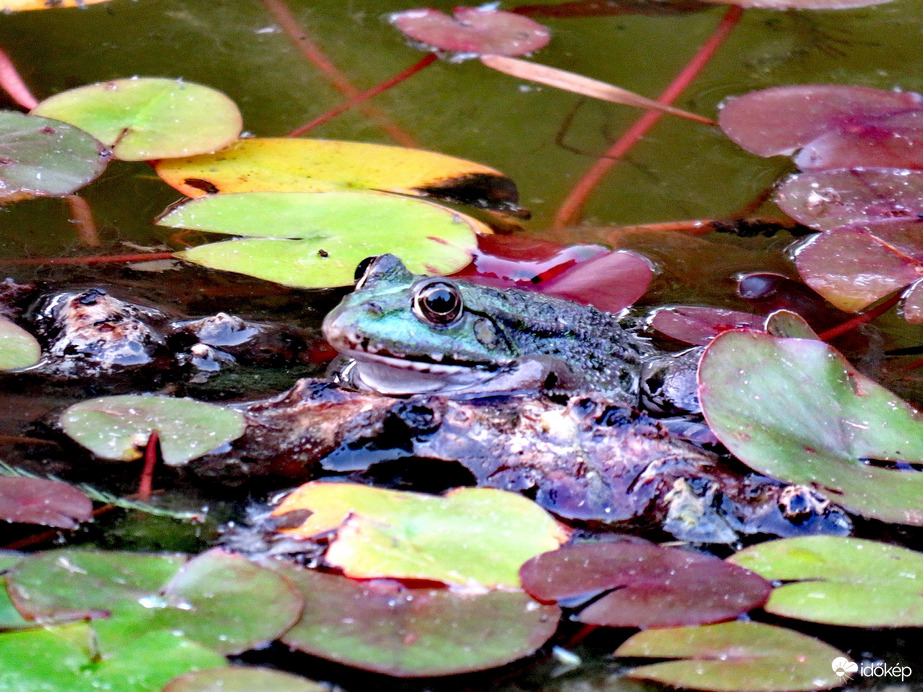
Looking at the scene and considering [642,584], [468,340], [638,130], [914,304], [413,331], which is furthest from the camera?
[638,130]

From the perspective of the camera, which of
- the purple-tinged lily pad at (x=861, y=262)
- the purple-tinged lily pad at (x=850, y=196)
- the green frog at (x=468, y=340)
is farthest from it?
the purple-tinged lily pad at (x=850, y=196)

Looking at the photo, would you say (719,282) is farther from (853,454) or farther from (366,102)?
(366,102)

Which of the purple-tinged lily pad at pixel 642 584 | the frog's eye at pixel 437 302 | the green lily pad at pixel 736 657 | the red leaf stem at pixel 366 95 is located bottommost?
the green lily pad at pixel 736 657

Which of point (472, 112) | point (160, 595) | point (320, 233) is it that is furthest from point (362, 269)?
point (472, 112)

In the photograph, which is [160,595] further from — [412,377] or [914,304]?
[914,304]

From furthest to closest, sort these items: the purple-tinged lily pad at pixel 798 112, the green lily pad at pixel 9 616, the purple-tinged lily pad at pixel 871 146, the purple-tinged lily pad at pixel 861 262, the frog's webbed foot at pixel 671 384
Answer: the purple-tinged lily pad at pixel 798 112
the purple-tinged lily pad at pixel 871 146
the purple-tinged lily pad at pixel 861 262
the frog's webbed foot at pixel 671 384
the green lily pad at pixel 9 616

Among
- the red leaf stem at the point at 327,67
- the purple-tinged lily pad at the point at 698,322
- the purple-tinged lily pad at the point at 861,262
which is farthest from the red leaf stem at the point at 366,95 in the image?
the purple-tinged lily pad at the point at 861,262

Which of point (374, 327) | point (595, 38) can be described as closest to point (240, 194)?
point (374, 327)

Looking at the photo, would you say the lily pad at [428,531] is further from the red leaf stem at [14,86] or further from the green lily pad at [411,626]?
the red leaf stem at [14,86]
